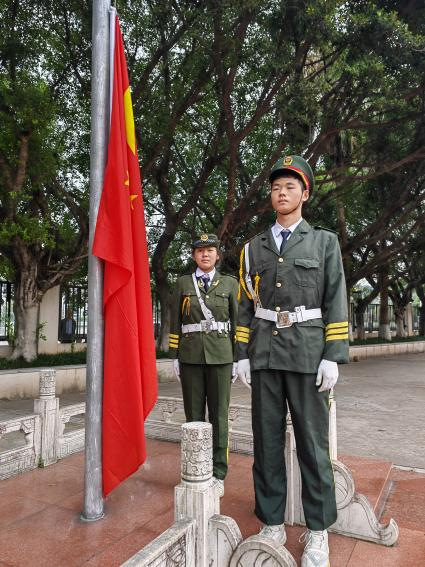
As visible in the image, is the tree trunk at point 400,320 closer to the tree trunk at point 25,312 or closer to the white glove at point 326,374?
the tree trunk at point 25,312

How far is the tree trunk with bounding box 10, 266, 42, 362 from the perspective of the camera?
28.5 ft

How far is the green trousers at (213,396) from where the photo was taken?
10.5ft

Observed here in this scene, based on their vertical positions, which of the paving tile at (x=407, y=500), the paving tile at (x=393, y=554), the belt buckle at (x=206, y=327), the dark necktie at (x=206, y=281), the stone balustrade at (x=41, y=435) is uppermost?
the dark necktie at (x=206, y=281)

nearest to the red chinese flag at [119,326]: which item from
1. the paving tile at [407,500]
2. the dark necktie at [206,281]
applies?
the dark necktie at [206,281]

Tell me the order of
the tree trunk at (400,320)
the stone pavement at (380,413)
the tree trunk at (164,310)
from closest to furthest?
1. the stone pavement at (380,413)
2. the tree trunk at (164,310)
3. the tree trunk at (400,320)

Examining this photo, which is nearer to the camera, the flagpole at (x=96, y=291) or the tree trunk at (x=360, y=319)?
the flagpole at (x=96, y=291)

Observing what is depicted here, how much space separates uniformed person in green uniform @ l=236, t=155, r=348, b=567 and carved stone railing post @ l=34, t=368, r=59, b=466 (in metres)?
1.96

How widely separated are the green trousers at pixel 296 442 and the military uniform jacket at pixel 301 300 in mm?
105

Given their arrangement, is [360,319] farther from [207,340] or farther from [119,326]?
[119,326]

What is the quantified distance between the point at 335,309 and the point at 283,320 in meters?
0.26

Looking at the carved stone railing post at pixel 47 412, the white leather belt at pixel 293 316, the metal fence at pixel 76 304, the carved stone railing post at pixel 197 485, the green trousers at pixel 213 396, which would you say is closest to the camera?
the carved stone railing post at pixel 197 485

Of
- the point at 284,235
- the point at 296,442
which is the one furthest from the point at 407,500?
the point at 284,235

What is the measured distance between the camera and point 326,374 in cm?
214

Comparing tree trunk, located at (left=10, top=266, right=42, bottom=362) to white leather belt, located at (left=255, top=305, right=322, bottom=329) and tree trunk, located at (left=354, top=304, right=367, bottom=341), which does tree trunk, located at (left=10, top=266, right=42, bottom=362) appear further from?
tree trunk, located at (left=354, top=304, right=367, bottom=341)
